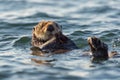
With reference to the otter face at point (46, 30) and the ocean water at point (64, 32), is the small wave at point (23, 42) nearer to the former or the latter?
the ocean water at point (64, 32)

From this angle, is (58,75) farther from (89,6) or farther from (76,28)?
(89,6)

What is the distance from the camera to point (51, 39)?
998cm

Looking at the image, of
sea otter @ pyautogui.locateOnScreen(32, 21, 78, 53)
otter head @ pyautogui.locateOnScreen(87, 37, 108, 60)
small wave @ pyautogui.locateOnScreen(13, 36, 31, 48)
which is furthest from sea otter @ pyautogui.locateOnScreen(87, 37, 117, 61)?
small wave @ pyautogui.locateOnScreen(13, 36, 31, 48)

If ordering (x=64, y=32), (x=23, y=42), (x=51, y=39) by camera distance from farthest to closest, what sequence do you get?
(x=64, y=32)
(x=23, y=42)
(x=51, y=39)

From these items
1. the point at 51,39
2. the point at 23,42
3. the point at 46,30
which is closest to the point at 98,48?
the point at 51,39

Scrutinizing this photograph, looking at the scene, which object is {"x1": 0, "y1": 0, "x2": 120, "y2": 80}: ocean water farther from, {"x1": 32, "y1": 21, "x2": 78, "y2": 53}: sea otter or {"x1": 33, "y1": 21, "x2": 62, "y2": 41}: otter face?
{"x1": 33, "y1": 21, "x2": 62, "y2": 41}: otter face

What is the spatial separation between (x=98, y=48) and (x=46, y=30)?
1.80m

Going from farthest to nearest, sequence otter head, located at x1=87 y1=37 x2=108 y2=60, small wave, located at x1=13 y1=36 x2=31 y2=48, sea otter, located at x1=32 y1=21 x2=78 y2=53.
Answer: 1. small wave, located at x1=13 y1=36 x2=31 y2=48
2. sea otter, located at x1=32 y1=21 x2=78 y2=53
3. otter head, located at x1=87 y1=37 x2=108 y2=60

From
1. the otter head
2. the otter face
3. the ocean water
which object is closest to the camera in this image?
the ocean water

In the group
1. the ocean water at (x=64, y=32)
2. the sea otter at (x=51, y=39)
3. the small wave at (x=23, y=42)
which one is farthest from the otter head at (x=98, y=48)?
the small wave at (x=23, y=42)

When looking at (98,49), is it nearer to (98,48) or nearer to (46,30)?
(98,48)

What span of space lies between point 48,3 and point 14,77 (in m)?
9.05

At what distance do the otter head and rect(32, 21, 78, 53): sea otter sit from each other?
3.49 ft

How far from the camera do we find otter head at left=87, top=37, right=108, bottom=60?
28.3ft
